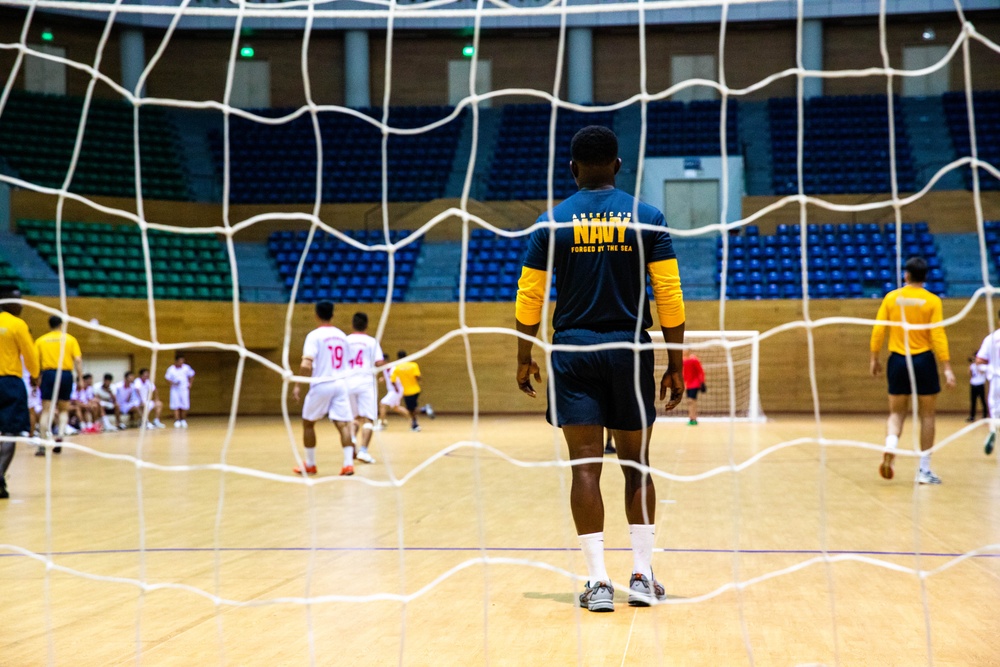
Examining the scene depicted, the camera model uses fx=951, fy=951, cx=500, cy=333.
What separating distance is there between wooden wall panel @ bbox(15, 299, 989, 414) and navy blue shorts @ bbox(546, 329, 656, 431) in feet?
46.6

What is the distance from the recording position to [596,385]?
3.38 metres

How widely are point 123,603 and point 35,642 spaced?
0.56 meters

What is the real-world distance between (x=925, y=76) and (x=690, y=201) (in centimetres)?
687

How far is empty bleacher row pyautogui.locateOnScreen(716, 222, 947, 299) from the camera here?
60.4 ft

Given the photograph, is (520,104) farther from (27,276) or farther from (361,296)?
(27,276)

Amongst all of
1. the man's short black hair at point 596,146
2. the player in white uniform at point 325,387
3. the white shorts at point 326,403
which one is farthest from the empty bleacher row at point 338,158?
the man's short black hair at point 596,146

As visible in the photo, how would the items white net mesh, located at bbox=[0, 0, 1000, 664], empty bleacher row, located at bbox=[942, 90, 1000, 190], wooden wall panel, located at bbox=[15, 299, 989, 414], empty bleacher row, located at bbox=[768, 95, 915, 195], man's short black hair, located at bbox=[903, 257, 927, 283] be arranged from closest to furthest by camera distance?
white net mesh, located at bbox=[0, 0, 1000, 664], man's short black hair, located at bbox=[903, 257, 927, 283], wooden wall panel, located at bbox=[15, 299, 989, 414], empty bleacher row, located at bbox=[768, 95, 915, 195], empty bleacher row, located at bbox=[942, 90, 1000, 190]

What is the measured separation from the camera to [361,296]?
64.3 ft

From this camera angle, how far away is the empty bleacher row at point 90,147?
784 inches

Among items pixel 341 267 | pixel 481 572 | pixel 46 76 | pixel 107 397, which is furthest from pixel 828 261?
pixel 46 76

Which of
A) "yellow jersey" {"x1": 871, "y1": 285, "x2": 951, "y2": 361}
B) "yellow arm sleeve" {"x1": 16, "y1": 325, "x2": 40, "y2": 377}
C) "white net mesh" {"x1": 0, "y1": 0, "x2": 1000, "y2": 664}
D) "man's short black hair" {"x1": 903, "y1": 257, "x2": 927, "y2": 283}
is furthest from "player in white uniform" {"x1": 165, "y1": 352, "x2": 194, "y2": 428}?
"man's short black hair" {"x1": 903, "y1": 257, "x2": 927, "y2": 283}

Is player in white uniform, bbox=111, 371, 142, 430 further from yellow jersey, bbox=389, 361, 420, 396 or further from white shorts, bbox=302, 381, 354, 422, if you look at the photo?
white shorts, bbox=302, 381, 354, 422

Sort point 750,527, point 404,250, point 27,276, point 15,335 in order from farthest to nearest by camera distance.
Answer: point 404,250, point 27,276, point 15,335, point 750,527

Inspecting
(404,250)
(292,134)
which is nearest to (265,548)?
(404,250)
